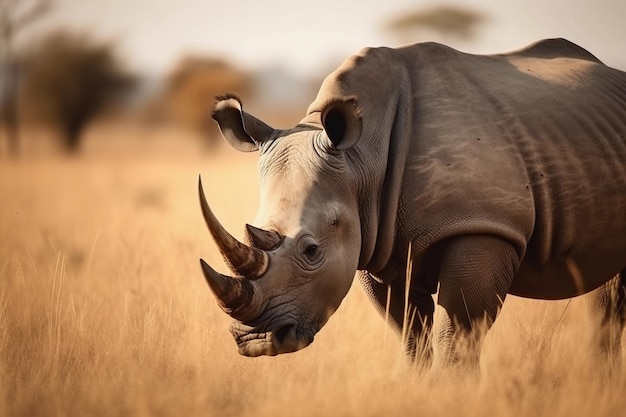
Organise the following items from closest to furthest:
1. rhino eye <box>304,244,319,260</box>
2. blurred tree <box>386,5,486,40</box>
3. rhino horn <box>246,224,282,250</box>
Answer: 1. rhino horn <box>246,224,282,250</box>
2. rhino eye <box>304,244,319,260</box>
3. blurred tree <box>386,5,486,40</box>

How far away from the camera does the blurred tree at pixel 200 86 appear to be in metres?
44.2

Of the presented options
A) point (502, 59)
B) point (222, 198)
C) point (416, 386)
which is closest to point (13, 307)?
point (416, 386)

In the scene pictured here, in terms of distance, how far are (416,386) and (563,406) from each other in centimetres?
76

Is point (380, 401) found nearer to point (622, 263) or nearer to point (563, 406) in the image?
point (563, 406)

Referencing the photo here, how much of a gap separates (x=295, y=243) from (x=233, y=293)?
44 centimetres

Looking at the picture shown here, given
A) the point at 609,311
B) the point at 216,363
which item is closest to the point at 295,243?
the point at 216,363

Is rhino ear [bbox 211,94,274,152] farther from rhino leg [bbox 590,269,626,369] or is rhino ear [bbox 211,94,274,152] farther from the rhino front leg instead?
rhino leg [bbox 590,269,626,369]

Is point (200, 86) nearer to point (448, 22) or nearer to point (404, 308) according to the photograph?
point (448, 22)

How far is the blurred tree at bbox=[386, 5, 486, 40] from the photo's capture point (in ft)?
118

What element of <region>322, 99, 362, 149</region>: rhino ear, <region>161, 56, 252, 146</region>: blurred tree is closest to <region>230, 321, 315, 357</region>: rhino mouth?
<region>322, 99, 362, 149</region>: rhino ear

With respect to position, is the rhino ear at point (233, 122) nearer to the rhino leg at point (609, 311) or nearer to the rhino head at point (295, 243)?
the rhino head at point (295, 243)

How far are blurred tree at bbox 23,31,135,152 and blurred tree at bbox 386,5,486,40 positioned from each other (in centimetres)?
1247

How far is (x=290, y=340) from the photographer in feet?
14.9

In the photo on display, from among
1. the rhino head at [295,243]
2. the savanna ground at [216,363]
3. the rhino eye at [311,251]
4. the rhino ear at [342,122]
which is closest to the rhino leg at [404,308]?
the savanna ground at [216,363]
